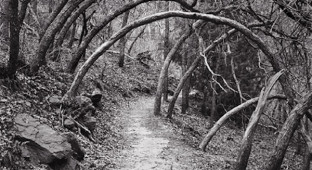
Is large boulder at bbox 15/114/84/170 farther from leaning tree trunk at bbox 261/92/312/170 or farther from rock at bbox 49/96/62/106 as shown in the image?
leaning tree trunk at bbox 261/92/312/170

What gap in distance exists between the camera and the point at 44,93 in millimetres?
10250

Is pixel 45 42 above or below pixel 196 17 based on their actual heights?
below

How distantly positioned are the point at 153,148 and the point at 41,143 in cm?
460

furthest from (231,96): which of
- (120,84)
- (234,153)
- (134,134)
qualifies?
(134,134)

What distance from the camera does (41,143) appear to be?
263 inches

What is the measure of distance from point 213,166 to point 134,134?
11.1 feet

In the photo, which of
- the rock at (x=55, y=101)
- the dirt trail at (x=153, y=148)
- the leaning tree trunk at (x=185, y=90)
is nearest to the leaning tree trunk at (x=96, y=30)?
the rock at (x=55, y=101)

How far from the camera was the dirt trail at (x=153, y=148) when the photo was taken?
8883 mm

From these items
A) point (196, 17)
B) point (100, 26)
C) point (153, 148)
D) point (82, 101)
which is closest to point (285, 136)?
point (153, 148)

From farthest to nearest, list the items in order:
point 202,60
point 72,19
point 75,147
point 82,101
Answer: point 202,60 < point 72,19 < point 82,101 < point 75,147

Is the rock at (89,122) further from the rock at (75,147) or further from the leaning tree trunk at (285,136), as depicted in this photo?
the leaning tree trunk at (285,136)

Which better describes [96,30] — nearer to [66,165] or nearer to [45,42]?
[45,42]

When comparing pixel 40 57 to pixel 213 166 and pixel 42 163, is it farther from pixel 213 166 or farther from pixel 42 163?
pixel 213 166

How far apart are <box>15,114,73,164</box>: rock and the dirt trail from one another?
1.96 m
